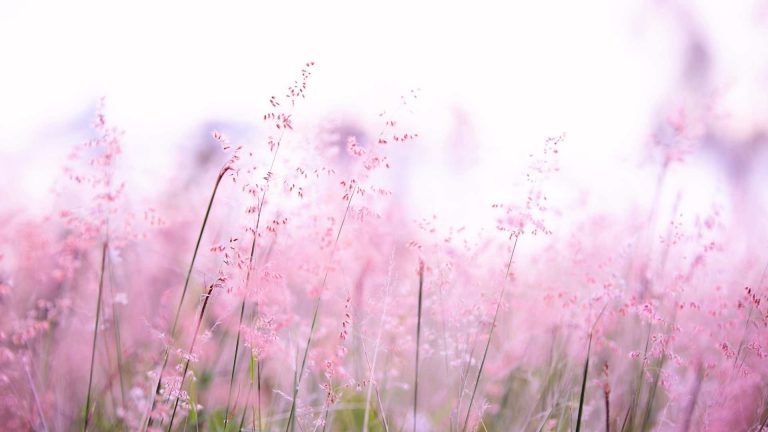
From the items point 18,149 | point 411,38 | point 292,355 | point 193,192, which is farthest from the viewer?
point 411,38

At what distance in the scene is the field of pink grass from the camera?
1.38 metres

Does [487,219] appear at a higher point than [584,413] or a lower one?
higher

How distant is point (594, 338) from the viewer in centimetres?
171

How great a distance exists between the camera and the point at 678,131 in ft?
5.66

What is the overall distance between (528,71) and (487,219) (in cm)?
104

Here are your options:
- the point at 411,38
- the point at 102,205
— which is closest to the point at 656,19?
the point at 411,38

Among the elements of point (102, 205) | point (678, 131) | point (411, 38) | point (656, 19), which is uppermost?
point (656, 19)

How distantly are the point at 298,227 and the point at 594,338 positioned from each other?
2.72 ft

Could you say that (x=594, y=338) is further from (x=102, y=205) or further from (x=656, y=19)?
(x=656, y=19)

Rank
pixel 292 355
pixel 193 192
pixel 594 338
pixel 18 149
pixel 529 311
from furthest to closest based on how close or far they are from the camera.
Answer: pixel 18 149 < pixel 193 192 < pixel 529 311 < pixel 594 338 < pixel 292 355

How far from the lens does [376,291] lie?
5.32ft

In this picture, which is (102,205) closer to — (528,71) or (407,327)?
(407,327)

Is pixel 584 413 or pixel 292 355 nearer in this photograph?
pixel 292 355

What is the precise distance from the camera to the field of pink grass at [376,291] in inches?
54.4
